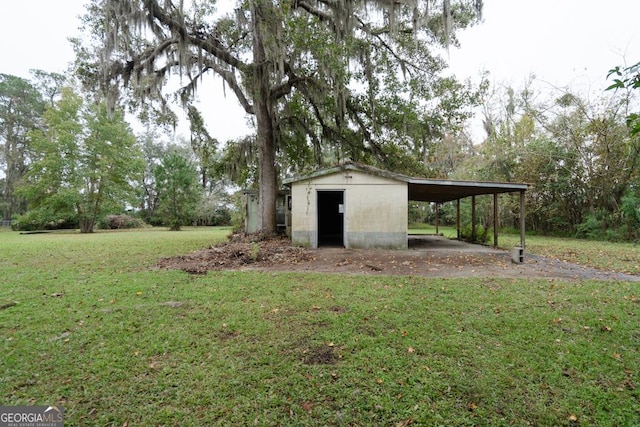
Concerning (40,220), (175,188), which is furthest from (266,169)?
(40,220)

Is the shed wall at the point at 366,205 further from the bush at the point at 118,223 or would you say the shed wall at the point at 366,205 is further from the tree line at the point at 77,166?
the bush at the point at 118,223

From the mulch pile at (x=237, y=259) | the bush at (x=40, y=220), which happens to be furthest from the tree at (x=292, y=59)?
the bush at (x=40, y=220)

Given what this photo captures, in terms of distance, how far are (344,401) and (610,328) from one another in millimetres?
3446

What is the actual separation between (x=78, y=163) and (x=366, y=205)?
22785 millimetres

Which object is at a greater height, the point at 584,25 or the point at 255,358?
the point at 584,25

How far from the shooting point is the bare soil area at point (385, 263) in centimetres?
626

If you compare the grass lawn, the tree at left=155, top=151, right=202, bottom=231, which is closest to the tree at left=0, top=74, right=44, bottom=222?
the tree at left=155, top=151, right=202, bottom=231

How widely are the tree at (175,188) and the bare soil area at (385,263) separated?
18.3 m

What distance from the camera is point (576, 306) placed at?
13.4ft

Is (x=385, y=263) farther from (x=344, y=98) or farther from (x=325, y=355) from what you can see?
(x=344, y=98)

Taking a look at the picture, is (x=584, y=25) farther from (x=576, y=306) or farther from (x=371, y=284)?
(x=371, y=284)

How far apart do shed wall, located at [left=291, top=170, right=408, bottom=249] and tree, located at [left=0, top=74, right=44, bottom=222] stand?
3246 cm

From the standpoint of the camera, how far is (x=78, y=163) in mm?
21047

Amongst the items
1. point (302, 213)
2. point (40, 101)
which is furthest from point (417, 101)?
point (40, 101)
